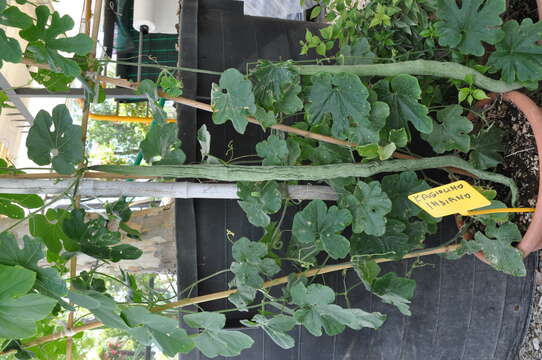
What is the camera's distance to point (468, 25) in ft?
3.87

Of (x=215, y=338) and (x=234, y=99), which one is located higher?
(x=234, y=99)

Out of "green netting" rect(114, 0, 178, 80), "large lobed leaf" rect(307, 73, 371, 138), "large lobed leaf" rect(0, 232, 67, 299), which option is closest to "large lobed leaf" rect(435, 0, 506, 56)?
"large lobed leaf" rect(307, 73, 371, 138)

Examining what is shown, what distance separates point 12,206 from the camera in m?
1.17

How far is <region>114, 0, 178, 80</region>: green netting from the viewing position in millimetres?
2734

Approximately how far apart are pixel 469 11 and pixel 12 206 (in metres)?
1.24

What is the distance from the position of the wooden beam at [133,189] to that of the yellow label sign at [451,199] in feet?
0.89

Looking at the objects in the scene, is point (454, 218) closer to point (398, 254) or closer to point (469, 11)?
point (398, 254)

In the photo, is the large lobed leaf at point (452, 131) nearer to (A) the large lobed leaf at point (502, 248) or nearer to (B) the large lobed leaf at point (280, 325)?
(A) the large lobed leaf at point (502, 248)

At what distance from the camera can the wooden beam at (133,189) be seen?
102cm

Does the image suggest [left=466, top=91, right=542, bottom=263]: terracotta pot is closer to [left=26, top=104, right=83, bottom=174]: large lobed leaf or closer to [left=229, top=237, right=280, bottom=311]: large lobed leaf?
[left=229, top=237, right=280, bottom=311]: large lobed leaf

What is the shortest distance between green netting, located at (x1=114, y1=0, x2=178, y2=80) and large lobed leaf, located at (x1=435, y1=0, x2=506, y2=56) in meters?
1.82

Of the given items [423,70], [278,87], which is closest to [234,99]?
[278,87]

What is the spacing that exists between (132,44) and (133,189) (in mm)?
1943

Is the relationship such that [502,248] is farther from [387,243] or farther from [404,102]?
[404,102]
